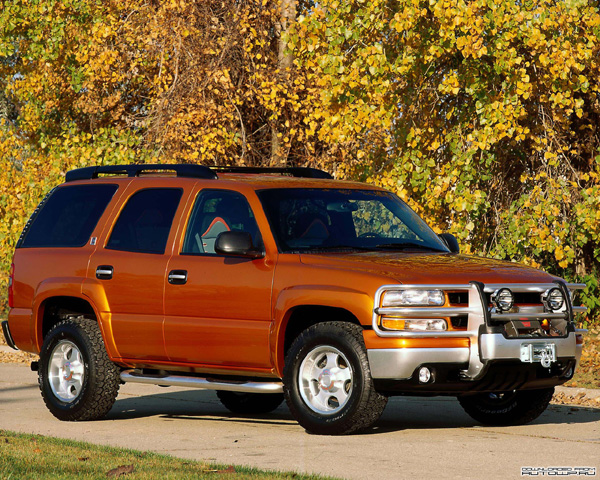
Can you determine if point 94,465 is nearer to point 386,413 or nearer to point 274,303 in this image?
point 274,303

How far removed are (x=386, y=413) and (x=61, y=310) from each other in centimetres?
305

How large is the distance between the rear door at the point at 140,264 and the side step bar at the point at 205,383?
6.7 inches

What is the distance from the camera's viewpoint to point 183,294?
29.7 ft

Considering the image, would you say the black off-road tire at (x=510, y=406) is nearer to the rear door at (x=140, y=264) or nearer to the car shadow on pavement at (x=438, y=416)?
the car shadow on pavement at (x=438, y=416)

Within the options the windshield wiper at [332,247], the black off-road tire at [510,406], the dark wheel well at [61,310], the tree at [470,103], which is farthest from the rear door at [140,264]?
the tree at [470,103]

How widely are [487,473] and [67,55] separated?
625 inches

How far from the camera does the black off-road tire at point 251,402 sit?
10.4m

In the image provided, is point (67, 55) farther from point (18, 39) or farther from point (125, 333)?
point (125, 333)

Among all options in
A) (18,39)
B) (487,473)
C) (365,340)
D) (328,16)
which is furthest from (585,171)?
(18,39)

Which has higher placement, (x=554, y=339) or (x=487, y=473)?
(x=554, y=339)

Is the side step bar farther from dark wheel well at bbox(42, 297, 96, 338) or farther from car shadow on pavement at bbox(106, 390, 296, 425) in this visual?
dark wheel well at bbox(42, 297, 96, 338)

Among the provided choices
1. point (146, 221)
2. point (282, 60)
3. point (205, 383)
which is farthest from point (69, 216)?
point (282, 60)

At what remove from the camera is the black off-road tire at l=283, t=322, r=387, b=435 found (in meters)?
8.05

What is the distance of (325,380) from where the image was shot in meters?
8.31
